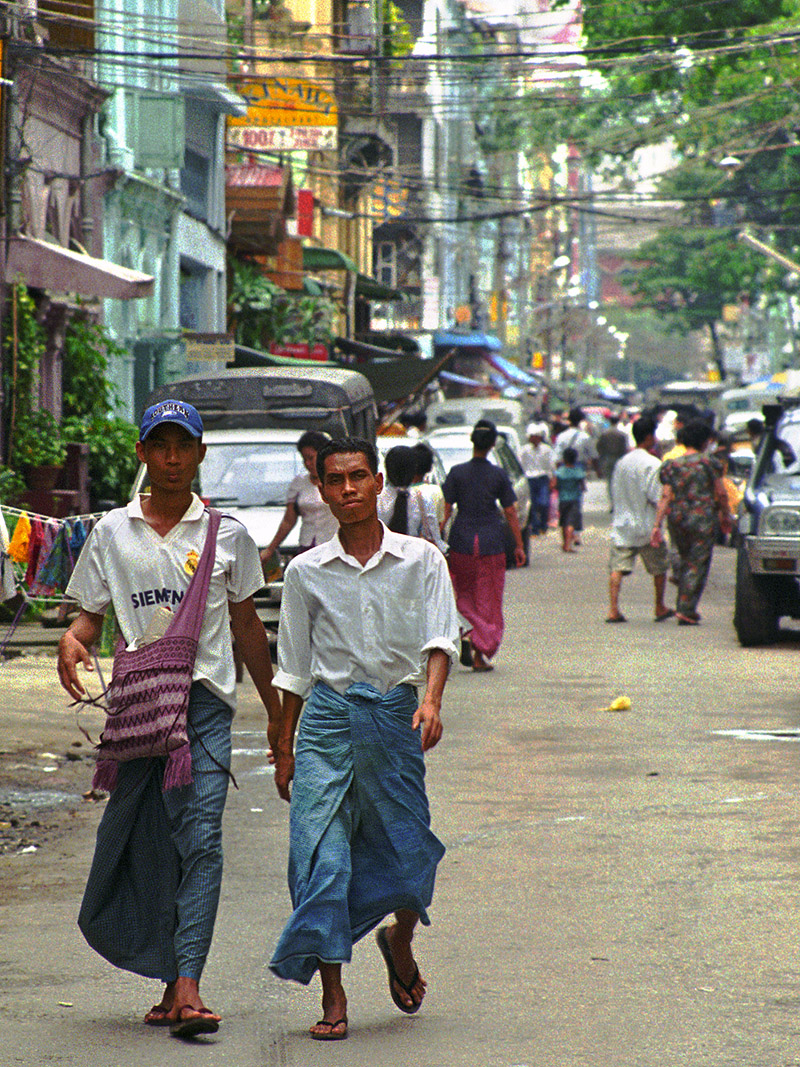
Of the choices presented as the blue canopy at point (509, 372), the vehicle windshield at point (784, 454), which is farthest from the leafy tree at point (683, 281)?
the vehicle windshield at point (784, 454)

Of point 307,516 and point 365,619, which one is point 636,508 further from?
point 365,619

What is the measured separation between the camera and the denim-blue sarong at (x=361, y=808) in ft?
16.2

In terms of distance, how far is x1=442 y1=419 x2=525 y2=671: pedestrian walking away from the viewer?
13.4 metres

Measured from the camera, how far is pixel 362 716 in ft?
16.5

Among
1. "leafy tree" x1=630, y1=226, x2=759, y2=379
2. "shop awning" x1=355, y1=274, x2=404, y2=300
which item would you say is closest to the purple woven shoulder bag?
"shop awning" x1=355, y1=274, x2=404, y2=300

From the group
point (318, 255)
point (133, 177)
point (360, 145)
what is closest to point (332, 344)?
point (318, 255)

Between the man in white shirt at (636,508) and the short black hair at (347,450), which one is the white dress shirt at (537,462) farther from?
the short black hair at (347,450)

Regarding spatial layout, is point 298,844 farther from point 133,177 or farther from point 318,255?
point 318,255

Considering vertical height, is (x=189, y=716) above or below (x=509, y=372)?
below

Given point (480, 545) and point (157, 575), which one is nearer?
point (157, 575)

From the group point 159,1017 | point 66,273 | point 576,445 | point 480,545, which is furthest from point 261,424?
point 576,445

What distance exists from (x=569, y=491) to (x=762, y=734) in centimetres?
1568

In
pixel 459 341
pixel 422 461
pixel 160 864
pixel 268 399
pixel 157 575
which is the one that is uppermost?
pixel 459 341

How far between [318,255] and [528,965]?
3160 cm
